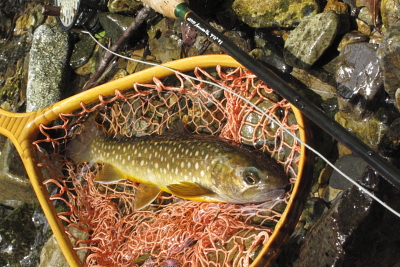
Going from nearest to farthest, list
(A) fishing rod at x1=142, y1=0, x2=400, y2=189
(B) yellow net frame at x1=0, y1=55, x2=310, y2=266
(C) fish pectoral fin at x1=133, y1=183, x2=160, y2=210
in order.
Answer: (A) fishing rod at x1=142, y1=0, x2=400, y2=189
(B) yellow net frame at x1=0, y1=55, x2=310, y2=266
(C) fish pectoral fin at x1=133, y1=183, x2=160, y2=210

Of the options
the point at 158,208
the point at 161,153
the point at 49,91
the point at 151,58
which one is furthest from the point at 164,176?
the point at 49,91

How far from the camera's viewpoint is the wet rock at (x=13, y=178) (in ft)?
16.3

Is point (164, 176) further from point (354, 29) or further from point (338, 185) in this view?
point (354, 29)

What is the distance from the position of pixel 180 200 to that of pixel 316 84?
6.14ft

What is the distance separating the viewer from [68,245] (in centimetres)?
336

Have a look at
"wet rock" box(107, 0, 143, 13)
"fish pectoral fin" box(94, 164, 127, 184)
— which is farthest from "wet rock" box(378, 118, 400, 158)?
"wet rock" box(107, 0, 143, 13)

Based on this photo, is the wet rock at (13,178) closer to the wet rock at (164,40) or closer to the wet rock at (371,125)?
the wet rock at (164,40)

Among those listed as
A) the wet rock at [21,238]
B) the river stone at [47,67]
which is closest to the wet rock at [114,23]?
the river stone at [47,67]

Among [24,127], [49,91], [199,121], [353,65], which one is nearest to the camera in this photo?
[353,65]

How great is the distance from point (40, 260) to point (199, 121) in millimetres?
2840

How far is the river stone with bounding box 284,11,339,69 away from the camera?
10.9 feet

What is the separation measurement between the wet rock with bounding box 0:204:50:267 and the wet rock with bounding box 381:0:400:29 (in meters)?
4.75

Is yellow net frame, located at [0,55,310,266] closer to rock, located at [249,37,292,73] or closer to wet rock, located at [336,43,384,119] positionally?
wet rock, located at [336,43,384,119]

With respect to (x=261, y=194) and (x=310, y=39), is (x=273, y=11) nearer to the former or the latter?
(x=310, y=39)
